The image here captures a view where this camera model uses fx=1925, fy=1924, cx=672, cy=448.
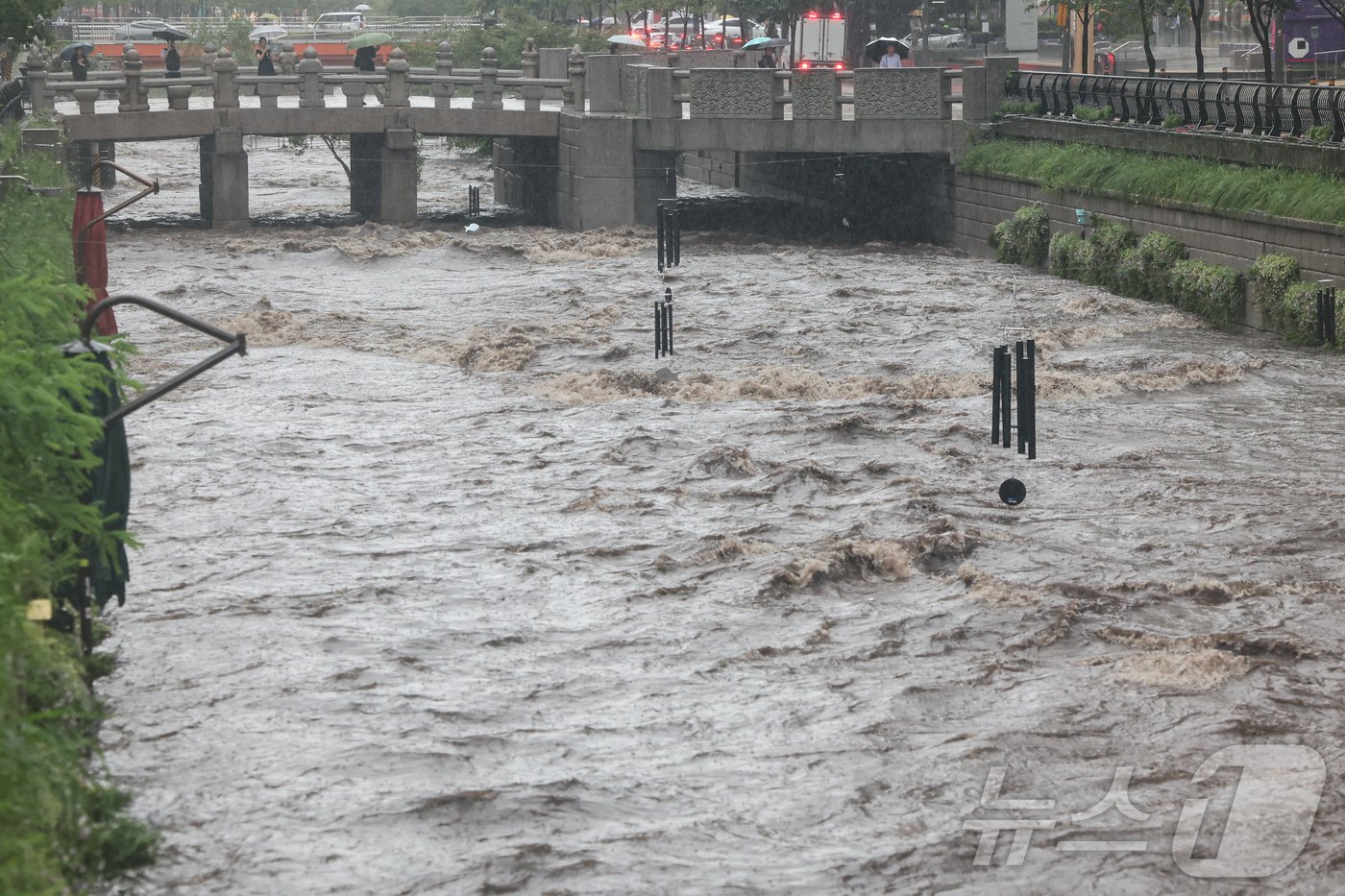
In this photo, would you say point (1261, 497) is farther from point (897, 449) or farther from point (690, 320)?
point (690, 320)

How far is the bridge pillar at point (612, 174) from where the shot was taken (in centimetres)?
4356

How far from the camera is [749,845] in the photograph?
1141 cm

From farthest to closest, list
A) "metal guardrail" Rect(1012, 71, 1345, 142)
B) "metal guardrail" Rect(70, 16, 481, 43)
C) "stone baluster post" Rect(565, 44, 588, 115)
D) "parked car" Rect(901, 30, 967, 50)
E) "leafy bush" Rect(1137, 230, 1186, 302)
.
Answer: "metal guardrail" Rect(70, 16, 481, 43)
"parked car" Rect(901, 30, 967, 50)
"stone baluster post" Rect(565, 44, 588, 115)
"leafy bush" Rect(1137, 230, 1186, 302)
"metal guardrail" Rect(1012, 71, 1345, 142)

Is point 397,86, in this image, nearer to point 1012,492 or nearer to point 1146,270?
point 1146,270

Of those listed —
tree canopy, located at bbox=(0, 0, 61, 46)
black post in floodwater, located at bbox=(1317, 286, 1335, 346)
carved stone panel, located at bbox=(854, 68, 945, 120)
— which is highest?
tree canopy, located at bbox=(0, 0, 61, 46)

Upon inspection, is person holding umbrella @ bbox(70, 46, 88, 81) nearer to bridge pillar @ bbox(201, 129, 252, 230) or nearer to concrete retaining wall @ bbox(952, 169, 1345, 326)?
bridge pillar @ bbox(201, 129, 252, 230)

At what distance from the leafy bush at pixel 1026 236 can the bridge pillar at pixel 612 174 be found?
940 centimetres

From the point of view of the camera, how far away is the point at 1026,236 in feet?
121

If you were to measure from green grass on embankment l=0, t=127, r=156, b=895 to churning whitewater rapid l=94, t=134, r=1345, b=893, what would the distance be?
426mm

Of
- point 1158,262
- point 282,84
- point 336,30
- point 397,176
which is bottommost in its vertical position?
point 1158,262

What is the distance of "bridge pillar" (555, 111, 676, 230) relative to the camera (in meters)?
43.6

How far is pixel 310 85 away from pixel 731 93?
10171mm

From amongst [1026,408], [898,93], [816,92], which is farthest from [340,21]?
[1026,408]

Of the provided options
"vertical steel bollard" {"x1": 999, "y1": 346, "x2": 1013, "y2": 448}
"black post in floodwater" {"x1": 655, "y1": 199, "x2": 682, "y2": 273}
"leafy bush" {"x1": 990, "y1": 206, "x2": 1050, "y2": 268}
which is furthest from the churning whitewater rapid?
"black post in floodwater" {"x1": 655, "y1": 199, "x2": 682, "y2": 273}
